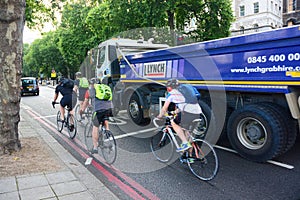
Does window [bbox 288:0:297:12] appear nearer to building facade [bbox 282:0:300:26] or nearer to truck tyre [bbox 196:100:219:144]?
building facade [bbox 282:0:300:26]

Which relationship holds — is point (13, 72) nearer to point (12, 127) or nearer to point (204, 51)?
point (12, 127)

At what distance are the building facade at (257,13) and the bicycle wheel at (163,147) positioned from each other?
33110 mm

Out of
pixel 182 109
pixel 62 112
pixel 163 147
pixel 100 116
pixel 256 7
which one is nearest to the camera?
pixel 182 109

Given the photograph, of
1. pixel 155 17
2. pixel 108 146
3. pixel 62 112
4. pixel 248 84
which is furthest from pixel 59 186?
pixel 155 17

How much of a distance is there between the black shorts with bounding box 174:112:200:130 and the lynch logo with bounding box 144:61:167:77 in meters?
2.62

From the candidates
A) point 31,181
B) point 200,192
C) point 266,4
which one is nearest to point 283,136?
point 200,192

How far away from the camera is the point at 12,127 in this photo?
561 centimetres

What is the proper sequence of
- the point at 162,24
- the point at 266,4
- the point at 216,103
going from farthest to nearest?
the point at 266,4
the point at 162,24
the point at 216,103

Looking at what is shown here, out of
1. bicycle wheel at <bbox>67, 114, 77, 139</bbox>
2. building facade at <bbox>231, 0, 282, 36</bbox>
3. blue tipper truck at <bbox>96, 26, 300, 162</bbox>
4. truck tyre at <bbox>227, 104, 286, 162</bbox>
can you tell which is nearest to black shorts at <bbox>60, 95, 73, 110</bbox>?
bicycle wheel at <bbox>67, 114, 77, 139</bbox>

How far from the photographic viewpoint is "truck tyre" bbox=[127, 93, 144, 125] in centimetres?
841

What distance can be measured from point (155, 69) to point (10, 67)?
3.63 m

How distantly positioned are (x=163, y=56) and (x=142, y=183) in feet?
12.2

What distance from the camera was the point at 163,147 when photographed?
18.0ft

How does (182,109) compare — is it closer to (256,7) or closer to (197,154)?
(197,154)
